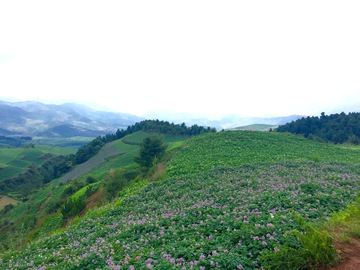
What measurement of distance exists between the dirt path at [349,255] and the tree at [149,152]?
1286 inches

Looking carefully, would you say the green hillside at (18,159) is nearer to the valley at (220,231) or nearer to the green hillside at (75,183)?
the green hillside at (75,183)

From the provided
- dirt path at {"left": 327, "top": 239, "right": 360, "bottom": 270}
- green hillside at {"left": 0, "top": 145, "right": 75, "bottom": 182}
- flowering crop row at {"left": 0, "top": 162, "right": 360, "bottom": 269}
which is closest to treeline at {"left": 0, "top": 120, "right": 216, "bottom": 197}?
green hillside at {"left": 0, "top": 145, "right": 75, "bottom": 182}

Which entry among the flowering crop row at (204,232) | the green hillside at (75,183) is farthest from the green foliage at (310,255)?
the green hillside at (75,183)

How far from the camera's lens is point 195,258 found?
6.26 metres

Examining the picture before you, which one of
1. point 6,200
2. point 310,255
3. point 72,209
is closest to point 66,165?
point 6,200

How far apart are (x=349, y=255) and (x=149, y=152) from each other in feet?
112

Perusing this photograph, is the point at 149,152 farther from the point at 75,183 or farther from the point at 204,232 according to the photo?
the point at 204,232

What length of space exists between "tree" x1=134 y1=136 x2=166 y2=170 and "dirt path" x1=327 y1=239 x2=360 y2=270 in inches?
1286

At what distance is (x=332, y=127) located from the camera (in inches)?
2859

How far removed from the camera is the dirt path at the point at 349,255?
5.29 metres

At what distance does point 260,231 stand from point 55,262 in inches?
257

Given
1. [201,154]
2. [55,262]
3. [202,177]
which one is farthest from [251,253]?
[201,154]

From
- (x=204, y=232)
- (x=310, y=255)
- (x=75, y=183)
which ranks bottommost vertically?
(x=75, y=183)

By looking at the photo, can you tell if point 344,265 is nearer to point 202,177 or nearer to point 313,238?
point 313,238
